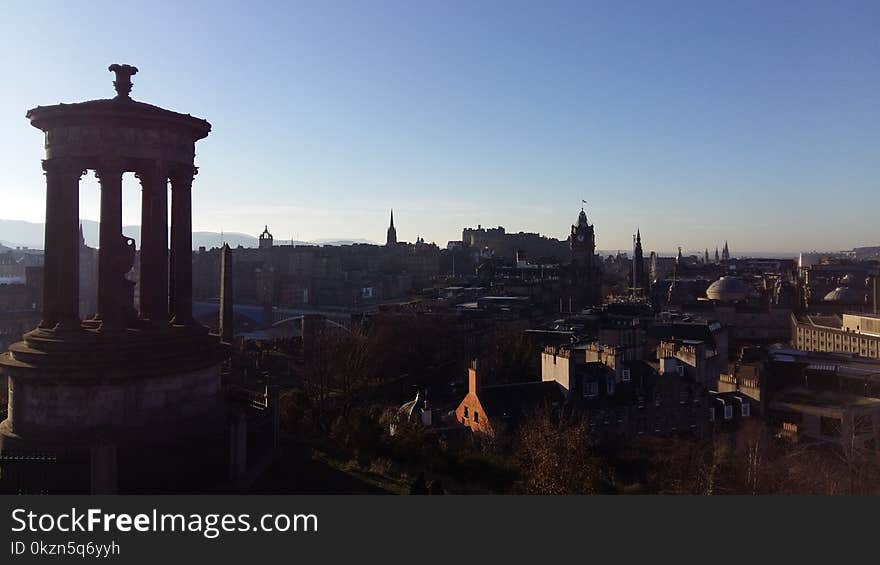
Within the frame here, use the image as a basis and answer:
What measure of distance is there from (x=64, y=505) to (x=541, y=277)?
8756 cm

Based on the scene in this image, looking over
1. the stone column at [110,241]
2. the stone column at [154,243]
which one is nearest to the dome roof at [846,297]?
the stone column at [154,243]

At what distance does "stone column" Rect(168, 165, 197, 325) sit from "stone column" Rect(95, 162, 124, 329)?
4.02 ft

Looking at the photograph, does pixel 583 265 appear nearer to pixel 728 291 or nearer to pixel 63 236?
pixel 728 291

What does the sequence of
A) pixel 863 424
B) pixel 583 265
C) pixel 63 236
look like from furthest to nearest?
pixel 583 265, pixel 863 424, pixel 63 236

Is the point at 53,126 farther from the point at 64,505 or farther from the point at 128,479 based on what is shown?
the point at 64,505

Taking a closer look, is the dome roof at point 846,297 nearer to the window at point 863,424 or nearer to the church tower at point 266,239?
the window at point 863,424

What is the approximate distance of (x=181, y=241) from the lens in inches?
560

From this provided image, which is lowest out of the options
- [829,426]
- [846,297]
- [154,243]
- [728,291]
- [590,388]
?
[829,426]

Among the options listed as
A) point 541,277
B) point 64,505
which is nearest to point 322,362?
point 64,505

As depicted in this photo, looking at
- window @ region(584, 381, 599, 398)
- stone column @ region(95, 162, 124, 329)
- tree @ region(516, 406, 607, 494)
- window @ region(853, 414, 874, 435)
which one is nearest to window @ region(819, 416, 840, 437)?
window @ region(853, 414, 874, 435)

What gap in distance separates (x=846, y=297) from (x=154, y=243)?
291 ft

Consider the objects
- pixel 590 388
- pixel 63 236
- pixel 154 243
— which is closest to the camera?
pixel 63 236

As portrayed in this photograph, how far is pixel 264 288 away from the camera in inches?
4131

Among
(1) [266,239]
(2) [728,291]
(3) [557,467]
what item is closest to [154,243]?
(3) [557,467]
